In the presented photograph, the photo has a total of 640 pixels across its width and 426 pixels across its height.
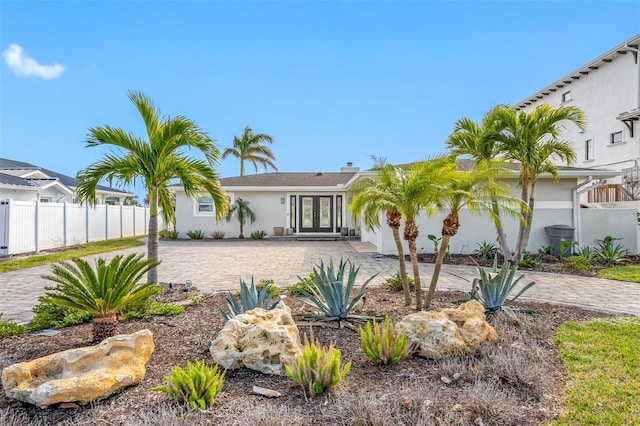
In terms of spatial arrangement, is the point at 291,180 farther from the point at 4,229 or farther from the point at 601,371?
the point at 601,371

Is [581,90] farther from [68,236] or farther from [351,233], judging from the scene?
[68,236]

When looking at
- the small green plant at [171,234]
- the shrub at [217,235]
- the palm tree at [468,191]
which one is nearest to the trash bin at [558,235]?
the palm tree at [468,191]

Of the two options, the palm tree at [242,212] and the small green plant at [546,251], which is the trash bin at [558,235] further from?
the palm tree at [242,212]

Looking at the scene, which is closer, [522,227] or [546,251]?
[522,227]

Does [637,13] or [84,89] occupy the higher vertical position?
[637,13]

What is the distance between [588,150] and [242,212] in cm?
2140

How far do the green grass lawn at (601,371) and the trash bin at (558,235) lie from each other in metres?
7.26

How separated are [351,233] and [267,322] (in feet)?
53.1

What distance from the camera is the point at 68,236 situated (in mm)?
15797

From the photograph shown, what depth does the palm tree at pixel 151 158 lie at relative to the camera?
6230mm

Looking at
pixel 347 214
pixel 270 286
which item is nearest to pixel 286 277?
pixel 270 286

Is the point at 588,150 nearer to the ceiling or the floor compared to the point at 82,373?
nearer to the ceiling

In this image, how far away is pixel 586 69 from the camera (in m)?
21.3

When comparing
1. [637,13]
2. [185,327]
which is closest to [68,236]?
[185,327]
